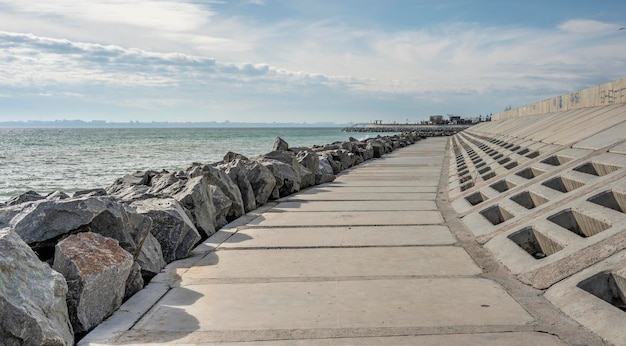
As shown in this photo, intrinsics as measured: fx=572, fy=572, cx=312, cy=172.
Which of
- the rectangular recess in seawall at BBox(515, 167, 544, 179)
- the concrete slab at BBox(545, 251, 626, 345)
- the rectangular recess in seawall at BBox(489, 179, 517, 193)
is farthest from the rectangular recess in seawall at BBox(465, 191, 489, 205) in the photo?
the concrete slab at BBox(545, 251, 626, 345)

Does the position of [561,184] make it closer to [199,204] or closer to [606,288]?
[606,288]

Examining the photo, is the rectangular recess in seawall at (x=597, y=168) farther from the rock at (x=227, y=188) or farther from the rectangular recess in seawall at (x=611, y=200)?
the rock at (x=227, y=188)

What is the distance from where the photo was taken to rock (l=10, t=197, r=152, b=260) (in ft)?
15.5

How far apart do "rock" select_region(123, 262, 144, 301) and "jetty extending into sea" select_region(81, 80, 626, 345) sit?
0.12 meters

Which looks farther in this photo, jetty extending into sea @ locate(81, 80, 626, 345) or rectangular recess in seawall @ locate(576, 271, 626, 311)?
rectangular recess in seawall @ locate(576, 271, 626, 311)

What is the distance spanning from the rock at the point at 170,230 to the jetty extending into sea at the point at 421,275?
7.5 inches

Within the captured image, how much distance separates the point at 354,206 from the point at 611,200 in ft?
15.3

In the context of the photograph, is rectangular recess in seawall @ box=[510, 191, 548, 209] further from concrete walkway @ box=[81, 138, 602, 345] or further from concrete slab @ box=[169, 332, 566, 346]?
concrete slab @ box=[169, 332, 566, 346]

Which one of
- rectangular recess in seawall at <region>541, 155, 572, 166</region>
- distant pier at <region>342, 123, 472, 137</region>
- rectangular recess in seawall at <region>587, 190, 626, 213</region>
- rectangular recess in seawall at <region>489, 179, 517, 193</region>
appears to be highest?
rectangular recess in seawall at <region>541, 155, 572, 166</region>

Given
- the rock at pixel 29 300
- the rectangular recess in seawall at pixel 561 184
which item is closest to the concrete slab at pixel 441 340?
the rock at pixel 29 300

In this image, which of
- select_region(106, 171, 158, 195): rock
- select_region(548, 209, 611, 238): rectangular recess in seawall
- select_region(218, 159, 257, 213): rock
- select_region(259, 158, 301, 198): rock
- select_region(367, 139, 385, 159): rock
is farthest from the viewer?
select_region(367, 139, 385, 159): rock

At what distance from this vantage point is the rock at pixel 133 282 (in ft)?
16.1

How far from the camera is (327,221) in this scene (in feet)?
27.7

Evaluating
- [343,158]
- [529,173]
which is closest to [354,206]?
[529,173]
